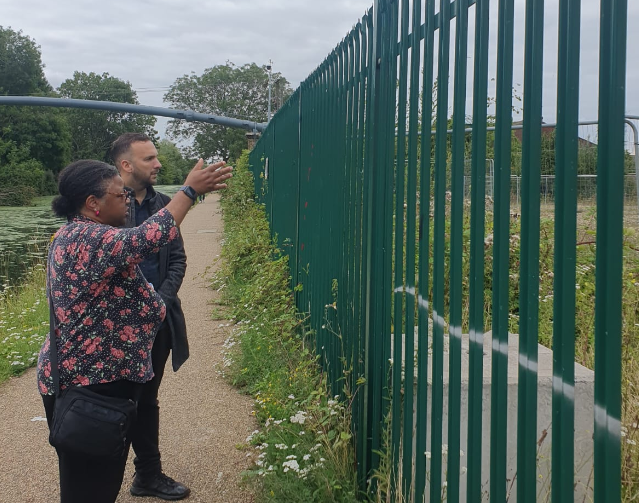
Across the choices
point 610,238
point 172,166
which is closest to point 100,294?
point 610,238

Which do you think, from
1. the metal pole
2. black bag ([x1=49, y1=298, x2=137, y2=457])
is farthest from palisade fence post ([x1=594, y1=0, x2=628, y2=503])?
the metal pole

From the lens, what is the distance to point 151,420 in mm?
3637

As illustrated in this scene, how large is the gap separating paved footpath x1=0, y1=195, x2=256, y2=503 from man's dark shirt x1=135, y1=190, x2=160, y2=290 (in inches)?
45.6

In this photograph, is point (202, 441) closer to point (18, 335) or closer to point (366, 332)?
point (366, 332)

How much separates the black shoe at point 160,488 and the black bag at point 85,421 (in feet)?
3.50

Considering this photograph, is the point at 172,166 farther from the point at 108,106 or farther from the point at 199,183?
the point at 199,183

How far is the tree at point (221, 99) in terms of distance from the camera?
265ft

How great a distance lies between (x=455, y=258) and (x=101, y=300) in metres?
1.36

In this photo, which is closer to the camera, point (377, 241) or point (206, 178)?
point (206, 178)

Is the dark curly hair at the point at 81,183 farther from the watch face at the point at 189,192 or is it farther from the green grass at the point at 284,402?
the green grass at the point at 284,402

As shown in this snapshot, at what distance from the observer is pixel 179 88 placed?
8338 cm

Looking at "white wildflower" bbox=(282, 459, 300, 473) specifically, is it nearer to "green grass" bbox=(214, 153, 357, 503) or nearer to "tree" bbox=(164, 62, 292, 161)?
"green grass" bbox=(214, 153, 357, 503)

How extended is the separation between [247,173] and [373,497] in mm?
15383

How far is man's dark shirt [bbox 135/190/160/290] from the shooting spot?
11.8 ft
